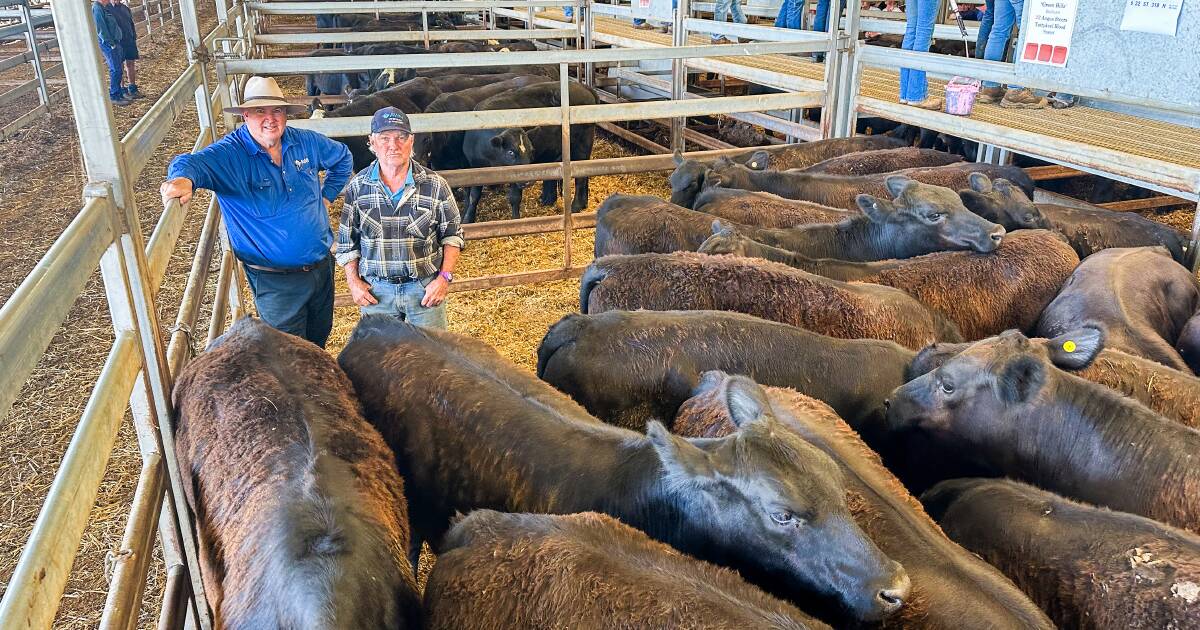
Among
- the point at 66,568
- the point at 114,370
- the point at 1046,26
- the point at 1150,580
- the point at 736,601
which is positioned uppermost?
the point at 1046,26

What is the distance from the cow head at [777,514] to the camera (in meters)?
2.45

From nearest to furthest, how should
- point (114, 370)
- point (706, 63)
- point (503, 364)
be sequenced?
1. point (114, 370)
2. point (503, 364)
3. point (706, 63)

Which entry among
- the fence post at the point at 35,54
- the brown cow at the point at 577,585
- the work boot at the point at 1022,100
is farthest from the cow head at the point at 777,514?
the fence post at the point at 35,54

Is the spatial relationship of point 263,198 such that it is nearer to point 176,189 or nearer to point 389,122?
point 176,189

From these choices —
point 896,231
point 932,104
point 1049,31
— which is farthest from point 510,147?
point 1049,31

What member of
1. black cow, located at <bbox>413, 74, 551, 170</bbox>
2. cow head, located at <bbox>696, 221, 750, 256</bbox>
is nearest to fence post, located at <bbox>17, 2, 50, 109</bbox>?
black cow, located at <bbox>413, 74, 551, 170</bbox>

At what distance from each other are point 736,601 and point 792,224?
175 inches

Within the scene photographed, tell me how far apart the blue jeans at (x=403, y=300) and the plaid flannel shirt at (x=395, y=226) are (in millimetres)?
57

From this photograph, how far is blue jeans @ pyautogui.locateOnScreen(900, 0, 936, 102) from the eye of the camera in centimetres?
785

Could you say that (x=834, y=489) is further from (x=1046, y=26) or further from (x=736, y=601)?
(x=1046, y=26)

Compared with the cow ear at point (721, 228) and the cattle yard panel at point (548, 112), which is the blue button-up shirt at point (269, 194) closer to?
the cattle yard panel at point (548, 112)

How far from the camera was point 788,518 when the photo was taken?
2.57m

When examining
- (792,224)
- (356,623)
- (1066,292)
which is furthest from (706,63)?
(356,623)

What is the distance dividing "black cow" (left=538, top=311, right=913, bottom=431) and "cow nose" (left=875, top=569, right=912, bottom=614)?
62.9 inches
